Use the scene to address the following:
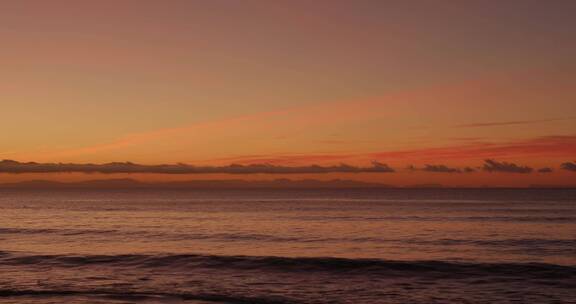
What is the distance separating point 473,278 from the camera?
28891 mm

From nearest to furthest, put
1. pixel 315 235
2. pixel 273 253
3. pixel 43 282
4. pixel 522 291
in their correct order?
1. pixel 522 291
2. pixel 43 282
3. pixel 273 253
4. pixel 315 235

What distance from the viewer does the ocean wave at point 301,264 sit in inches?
1220

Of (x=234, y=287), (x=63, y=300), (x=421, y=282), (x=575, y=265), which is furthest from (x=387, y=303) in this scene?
(x=575, y=265)

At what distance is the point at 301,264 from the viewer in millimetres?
33656

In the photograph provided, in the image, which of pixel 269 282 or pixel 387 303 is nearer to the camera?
pixel 387 303

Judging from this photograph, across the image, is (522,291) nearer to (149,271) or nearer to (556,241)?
(149,271)

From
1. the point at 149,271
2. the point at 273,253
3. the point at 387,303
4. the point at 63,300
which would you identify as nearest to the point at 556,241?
the point at 273,253

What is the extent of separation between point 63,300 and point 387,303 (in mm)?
13754

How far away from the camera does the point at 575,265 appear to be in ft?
107

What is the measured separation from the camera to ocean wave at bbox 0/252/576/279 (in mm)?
30984

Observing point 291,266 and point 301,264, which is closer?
point 291,266

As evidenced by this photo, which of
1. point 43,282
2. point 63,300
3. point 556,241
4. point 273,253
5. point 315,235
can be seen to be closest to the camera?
point 63,300

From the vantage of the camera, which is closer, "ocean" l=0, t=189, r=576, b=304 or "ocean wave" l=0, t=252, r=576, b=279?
"ocean" l=0, t=189, r=576, b=304

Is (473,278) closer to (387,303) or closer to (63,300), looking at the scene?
(387,303)
